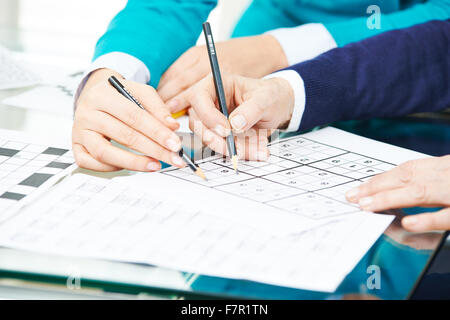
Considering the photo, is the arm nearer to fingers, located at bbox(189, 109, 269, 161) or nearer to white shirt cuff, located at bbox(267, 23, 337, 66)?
fingers, located at bbox(189, 109, 269, 161)

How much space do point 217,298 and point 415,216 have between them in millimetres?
273

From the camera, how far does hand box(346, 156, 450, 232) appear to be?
2.05ft

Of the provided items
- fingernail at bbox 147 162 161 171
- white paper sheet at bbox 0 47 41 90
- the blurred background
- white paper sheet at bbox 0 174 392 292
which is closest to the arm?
fingernail at bbox 147 162 161 171

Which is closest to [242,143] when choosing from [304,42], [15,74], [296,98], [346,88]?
[296,98]

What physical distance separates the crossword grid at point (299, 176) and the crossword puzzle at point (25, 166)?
167 millimetres

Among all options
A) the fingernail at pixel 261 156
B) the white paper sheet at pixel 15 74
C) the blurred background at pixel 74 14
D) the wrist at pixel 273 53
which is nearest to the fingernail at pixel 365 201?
the fingernail at pixel 261 156

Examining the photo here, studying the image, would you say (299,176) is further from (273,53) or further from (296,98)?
(273,53)

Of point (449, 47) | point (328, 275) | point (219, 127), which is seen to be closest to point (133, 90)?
point (219, 127)

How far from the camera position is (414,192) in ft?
2.16

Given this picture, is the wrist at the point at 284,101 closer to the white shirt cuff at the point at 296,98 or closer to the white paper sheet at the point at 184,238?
the white shirt cuff at the point at 296,98

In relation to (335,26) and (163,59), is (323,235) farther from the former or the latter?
(335,26)

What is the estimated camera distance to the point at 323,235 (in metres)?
0.59

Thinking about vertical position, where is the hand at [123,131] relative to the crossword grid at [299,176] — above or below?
above

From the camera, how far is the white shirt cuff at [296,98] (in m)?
0.89
